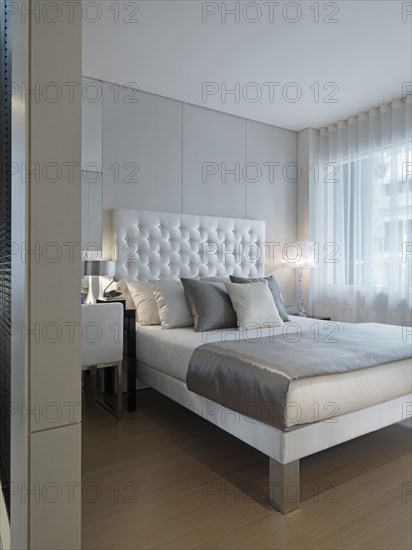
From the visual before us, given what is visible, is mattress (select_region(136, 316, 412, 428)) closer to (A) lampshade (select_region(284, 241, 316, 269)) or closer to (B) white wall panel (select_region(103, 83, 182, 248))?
(B) white wall panel (select_region(103, 83, 182, 248))

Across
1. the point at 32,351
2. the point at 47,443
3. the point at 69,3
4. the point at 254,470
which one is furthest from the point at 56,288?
the point at 254,470

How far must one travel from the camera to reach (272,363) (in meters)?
2.06

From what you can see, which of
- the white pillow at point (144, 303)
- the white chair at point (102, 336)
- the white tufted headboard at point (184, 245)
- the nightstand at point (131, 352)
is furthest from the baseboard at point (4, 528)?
the white tufted headboard at point (184, 245)

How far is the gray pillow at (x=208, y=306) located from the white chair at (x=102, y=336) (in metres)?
0.64

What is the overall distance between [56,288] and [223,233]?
3478mm

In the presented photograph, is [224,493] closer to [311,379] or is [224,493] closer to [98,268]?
[311,379]

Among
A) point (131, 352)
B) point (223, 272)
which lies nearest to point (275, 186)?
point (223, 272)

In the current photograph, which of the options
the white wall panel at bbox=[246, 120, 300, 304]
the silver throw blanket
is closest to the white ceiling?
the white wall panel at bbox=[246, 120, 300, 304]

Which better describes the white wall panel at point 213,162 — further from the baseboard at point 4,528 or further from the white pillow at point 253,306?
the baseboard at point 4,528

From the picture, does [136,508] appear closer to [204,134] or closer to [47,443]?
[47,443]

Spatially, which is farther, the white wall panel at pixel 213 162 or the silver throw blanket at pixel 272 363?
the white wall panel at pixel 213 162

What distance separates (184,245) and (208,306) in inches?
39.5

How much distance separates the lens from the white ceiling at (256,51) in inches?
109

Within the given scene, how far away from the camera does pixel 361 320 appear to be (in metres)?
4.54
